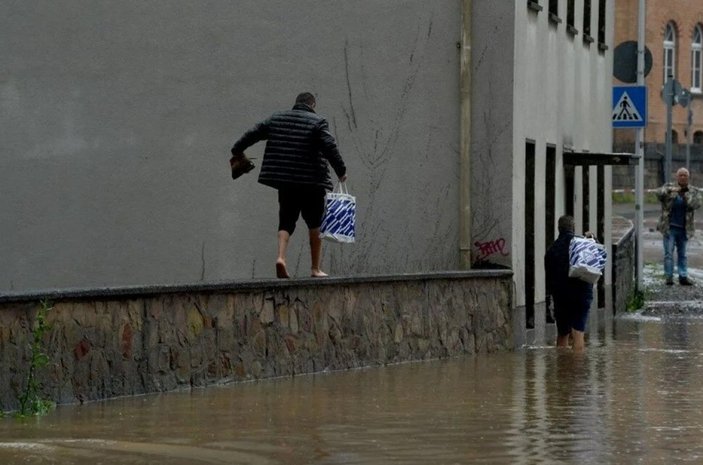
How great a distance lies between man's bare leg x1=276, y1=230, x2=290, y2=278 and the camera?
58.7 feet

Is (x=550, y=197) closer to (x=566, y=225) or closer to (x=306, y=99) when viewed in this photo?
(x=566, y=225)

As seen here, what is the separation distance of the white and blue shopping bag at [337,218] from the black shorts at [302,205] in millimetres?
63

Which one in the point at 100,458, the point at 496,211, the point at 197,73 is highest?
the point at 197,73

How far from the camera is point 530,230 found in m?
25.4

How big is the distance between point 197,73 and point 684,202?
13.7 meters

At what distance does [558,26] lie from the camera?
27375mm

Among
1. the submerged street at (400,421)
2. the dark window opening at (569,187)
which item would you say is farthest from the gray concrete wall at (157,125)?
the dark window opening at (569,187)

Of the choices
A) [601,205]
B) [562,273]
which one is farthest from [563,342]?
[601,205]

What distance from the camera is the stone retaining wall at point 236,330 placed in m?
14.2

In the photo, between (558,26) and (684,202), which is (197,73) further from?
(684,202)

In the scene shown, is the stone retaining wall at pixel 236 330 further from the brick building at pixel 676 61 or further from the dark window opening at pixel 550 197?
the brick building at pixel 676 61

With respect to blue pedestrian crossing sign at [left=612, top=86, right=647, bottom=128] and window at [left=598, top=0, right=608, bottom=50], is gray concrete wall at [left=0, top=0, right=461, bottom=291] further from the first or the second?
window at [left=598, top=0, right=608, bottom=50]

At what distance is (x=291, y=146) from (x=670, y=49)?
7025cm

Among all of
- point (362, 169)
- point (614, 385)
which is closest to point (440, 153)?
point (362, 169)
